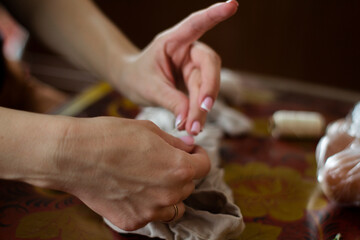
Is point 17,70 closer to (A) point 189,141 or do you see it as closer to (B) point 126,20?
(A) point 189,141

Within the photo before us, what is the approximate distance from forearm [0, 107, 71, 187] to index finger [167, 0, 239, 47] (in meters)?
0.20

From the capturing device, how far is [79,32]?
2.17 feet

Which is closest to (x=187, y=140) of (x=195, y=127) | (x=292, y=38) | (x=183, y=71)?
(x=195, y=127)

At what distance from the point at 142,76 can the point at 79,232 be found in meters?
0.24

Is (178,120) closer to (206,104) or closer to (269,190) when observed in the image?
(206,104)

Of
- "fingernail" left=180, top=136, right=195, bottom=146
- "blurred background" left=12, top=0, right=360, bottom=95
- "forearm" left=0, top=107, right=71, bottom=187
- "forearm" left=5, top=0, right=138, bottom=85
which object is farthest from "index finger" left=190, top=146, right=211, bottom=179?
"blurred background" left=12, top=0, right=360, bottom=95

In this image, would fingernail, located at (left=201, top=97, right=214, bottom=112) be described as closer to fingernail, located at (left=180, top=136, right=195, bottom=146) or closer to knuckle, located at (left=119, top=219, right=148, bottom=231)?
fingernail, located at (left=180, top=136, right=195, bottom=146)

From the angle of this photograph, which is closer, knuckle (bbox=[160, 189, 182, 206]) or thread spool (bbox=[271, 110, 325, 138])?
knuckle (bbox=[160, 189, 182, 206])

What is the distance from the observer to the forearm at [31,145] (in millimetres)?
338

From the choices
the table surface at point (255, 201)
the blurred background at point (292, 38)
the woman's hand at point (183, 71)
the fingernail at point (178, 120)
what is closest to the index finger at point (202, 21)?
the woman's hand at point (183, 71)

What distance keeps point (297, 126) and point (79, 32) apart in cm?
43

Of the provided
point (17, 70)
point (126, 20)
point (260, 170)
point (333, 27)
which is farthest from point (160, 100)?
point (126, 20)

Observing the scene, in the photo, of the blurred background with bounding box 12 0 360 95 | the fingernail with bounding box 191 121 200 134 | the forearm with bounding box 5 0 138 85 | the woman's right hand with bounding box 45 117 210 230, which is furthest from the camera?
the blurred background with bounding box 12 0 360 95

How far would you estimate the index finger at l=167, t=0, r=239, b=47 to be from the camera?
0.42 meters
